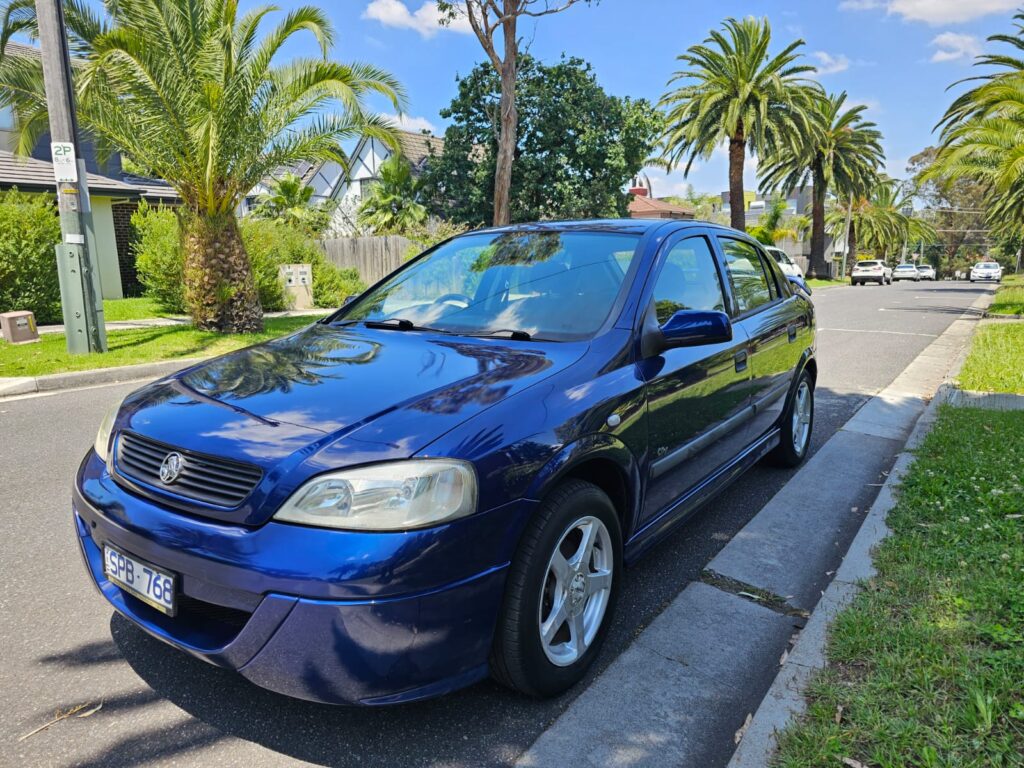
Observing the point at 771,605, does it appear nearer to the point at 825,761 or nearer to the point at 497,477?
the point at 825,761

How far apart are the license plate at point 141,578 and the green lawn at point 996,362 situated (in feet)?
25.4

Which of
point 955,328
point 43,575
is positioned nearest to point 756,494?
point 43,575

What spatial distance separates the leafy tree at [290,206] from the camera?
26859mm

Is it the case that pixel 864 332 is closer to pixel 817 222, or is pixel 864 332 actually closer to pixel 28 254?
pixel 28 254

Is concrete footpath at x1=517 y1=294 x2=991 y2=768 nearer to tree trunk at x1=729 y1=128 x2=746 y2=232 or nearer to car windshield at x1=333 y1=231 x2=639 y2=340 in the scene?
car windshield at x1=333 y1=231 x2=639 y2=340

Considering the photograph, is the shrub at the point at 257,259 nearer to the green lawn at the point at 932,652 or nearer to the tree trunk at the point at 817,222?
the green lawn at the point at 932,652

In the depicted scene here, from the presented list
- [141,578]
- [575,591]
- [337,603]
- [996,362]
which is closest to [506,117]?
[996,362]

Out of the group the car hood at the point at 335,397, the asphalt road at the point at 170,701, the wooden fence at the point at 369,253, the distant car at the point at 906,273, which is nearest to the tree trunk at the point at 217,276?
the asphalt road at the point at 170,701

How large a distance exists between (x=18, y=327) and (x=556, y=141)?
16.2 metres

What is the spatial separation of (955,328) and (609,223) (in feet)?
46.2

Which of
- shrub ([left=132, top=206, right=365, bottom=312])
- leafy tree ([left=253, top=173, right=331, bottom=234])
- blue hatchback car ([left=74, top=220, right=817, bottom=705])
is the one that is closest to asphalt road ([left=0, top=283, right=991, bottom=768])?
blue hatchback car ([left=74, top=220, right=817, bottom=705])

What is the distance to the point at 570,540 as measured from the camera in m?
2.52

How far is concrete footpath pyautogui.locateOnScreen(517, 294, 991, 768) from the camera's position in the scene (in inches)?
90.0

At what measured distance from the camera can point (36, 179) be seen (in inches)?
635
